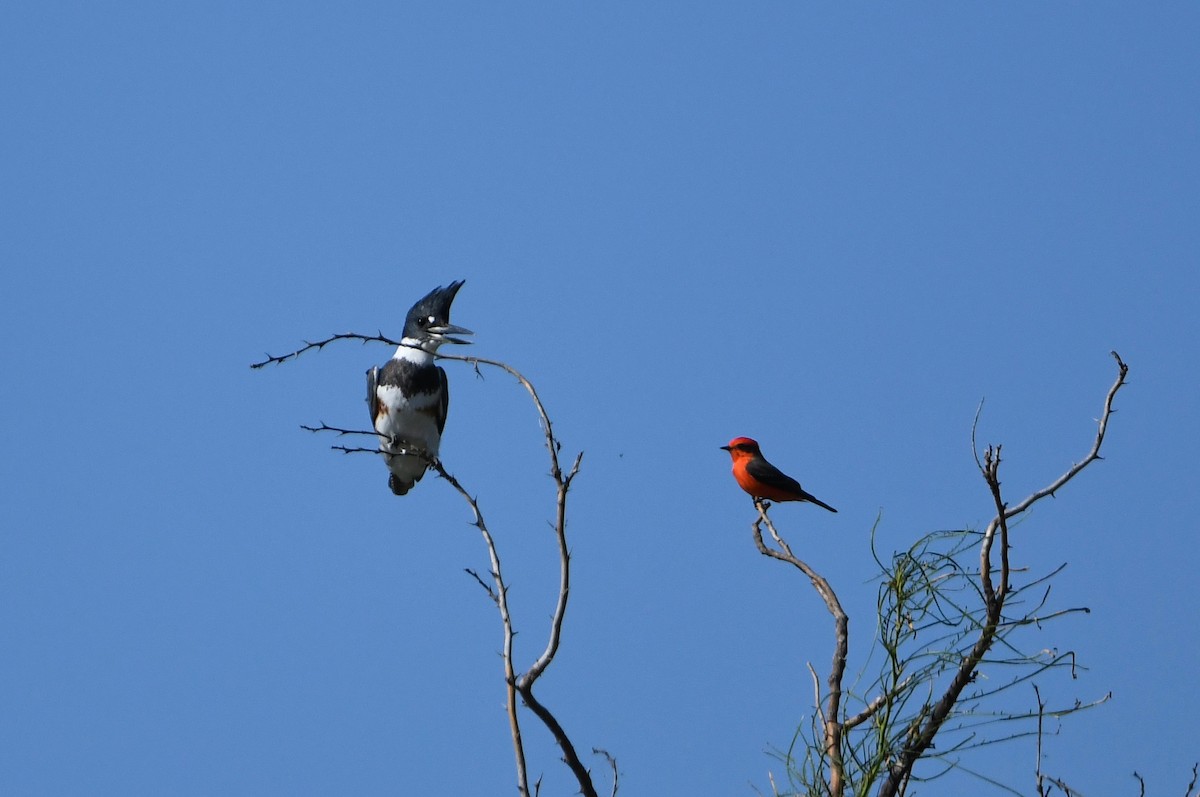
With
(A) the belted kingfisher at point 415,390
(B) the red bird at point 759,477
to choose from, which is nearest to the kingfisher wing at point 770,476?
(B) the red bird at point 759,477

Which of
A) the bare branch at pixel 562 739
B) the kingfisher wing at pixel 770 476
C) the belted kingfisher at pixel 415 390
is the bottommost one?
the bare branch at pixel 562 739

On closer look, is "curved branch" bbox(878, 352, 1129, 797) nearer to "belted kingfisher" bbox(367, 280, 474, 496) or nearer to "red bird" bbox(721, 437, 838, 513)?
"red bird" bbox(721, 437, 838, 513)

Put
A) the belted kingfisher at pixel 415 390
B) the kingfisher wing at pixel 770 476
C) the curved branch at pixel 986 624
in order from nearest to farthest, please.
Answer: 1. the curved branch at pixel 986 624
2. the kingfisher wing at pixel 770 476
3. the belted kingfisher at pixel 415 390

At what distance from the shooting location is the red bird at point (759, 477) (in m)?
7.15

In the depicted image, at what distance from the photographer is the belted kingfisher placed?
8.66 meters

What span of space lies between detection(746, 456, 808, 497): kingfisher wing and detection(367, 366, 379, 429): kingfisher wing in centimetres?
300

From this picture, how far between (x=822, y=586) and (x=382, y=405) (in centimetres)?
534

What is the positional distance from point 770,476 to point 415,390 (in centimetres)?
Answer: 279

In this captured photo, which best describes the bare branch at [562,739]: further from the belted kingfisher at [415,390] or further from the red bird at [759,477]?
the belted kingfisher at [415,390]

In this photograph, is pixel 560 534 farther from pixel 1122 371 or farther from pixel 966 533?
pixel 1122 371

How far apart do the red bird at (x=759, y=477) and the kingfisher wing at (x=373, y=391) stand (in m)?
2.85

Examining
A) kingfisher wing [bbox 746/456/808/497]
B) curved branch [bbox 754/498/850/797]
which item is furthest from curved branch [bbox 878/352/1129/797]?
kingfisher wing [bbox 746/456/808/497]

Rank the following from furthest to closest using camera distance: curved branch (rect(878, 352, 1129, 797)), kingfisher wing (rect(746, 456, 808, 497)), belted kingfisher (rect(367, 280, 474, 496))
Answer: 1. belted kingfisher (rect(367, 280, 474, 496))
2. kingfisher wing (rect(746, 456, 808, 497))
3. curved branch (rect(878, 352, 1129, 797))

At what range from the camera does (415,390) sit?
8852 millimetres
